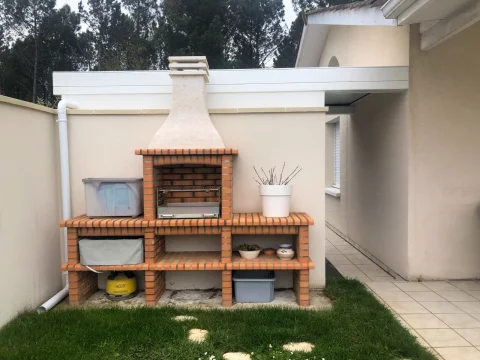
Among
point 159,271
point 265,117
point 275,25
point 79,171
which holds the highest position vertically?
point 275,25

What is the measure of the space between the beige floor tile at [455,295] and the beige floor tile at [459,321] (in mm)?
536

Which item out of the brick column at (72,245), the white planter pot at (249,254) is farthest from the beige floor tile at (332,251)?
the brick column at (72,245)

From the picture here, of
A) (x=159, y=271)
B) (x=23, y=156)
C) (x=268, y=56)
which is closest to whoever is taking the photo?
(x=23, y=156)

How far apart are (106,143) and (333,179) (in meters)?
7.46

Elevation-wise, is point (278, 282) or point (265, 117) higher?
point (265, 117)

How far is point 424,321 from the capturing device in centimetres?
414

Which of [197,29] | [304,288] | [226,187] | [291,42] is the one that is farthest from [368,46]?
[291,42]

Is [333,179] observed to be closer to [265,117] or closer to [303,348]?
[265,117]

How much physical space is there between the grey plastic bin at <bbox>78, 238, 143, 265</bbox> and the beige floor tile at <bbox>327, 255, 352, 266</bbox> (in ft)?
11.9

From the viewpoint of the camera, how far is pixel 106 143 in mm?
5105

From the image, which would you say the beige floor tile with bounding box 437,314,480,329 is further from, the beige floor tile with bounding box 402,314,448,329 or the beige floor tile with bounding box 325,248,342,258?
the beige floor tile with bounding box 325,248,342,258

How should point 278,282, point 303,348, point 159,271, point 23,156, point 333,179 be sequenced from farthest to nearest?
point 333,179 < point 278,282 < point 159,271 < point 23,156 < point 303,348

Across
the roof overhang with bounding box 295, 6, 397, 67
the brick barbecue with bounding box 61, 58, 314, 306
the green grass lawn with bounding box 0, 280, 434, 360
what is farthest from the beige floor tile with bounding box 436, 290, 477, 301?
the roof overhang with bounding box 295, 6, 397, 67

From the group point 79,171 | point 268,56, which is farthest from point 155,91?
point 268,56
